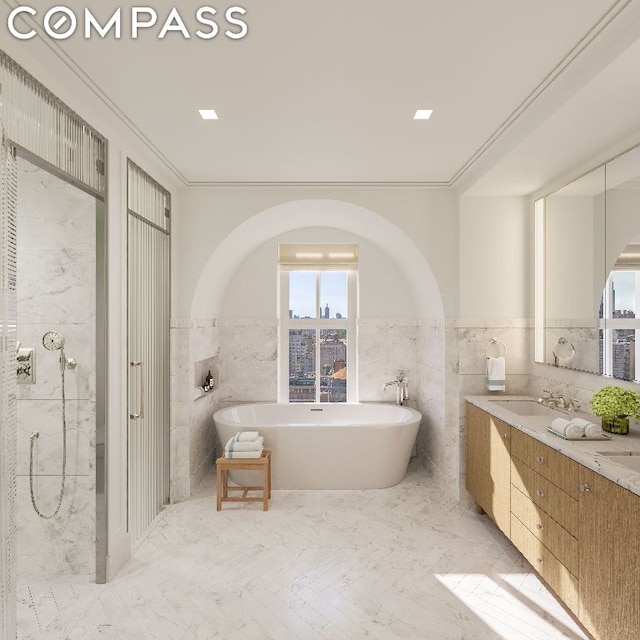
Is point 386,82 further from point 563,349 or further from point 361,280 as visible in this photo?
point 361,280

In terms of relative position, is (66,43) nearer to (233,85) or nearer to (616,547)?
(233,85)

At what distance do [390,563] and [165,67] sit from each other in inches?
116

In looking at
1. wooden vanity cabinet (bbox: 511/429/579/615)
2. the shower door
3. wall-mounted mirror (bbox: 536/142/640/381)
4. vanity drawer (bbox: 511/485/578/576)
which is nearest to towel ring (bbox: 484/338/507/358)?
wall-mounted mirror (bbox: 536/142/640/381)

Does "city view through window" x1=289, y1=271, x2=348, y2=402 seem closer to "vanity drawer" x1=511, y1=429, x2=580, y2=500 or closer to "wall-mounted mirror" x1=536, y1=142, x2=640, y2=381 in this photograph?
"wall-mounted mirror" x1=536, y1=142, x2=640, y2=381

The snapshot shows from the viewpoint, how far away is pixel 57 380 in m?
2.67

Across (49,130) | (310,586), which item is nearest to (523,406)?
(310,586)

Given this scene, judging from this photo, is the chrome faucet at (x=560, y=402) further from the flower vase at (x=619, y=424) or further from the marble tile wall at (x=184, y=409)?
the marble tile wall at (x=184, y=409)

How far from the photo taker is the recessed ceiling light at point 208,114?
254 centimetres

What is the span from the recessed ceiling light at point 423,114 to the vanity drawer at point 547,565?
2408 mm

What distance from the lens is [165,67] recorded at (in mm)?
2115

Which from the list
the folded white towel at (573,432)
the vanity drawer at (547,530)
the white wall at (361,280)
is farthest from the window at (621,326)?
the white wall at (361,280)

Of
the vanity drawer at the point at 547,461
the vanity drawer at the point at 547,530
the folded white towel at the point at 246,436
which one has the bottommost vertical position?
the vanity drawer at the point at 547,530

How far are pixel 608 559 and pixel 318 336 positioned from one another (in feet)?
11.7

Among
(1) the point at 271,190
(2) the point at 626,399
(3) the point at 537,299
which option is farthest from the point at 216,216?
(2) the point at 626,399
